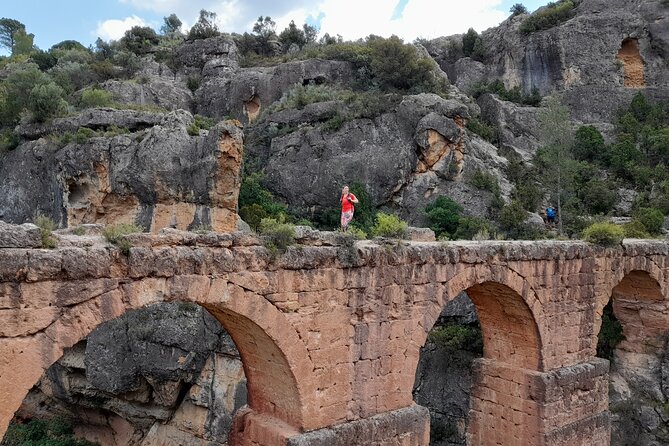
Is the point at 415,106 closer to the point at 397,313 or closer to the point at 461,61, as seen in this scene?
the point at 461,61

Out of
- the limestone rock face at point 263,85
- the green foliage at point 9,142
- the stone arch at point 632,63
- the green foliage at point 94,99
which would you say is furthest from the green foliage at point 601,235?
the stone arch at point 632,63

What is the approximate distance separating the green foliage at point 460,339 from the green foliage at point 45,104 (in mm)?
18039

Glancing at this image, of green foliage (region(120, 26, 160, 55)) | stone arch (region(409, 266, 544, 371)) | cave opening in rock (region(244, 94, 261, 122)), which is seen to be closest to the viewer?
stone arch (region(409, 266, 544, 371))

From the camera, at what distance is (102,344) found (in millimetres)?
12805

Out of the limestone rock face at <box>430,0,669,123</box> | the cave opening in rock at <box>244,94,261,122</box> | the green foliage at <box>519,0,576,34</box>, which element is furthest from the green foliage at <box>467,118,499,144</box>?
the cave opening in rock at <box>244,94,261,122</box>

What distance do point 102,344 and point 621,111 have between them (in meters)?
29.9

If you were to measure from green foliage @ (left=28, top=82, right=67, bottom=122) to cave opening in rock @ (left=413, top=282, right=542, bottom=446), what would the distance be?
18.4 meters

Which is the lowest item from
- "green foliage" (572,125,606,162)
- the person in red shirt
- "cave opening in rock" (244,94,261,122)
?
the person in red shirt

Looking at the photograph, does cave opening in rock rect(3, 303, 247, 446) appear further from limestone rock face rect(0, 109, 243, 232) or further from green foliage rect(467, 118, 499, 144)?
green foliage rect(467, 118, 499, 144)

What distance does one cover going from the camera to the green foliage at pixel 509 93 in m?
32.2

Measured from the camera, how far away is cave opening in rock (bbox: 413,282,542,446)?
9844 millimetres

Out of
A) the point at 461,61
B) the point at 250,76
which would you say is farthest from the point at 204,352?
the point at 461,61

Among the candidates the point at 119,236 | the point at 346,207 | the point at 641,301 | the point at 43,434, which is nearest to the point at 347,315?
the point at 346,207

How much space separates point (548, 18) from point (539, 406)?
101 feet
